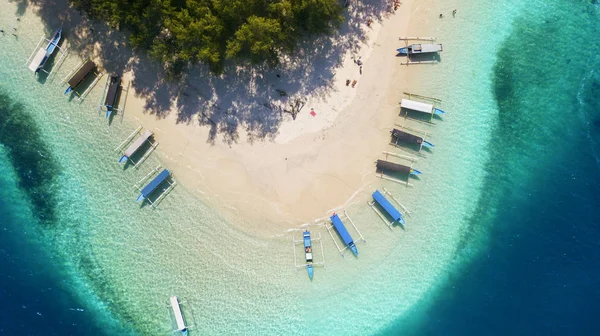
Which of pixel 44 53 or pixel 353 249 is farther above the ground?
pixel 44 53

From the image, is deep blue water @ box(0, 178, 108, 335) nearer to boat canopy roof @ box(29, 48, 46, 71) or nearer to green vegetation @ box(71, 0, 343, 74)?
boat canopy roof @ box(29, 48, 46, 71)

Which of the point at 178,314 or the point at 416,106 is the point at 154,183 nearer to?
the point at 178,314

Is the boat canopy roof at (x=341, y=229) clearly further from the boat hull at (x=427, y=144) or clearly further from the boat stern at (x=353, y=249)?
the boat hull at (x=427, y=144)

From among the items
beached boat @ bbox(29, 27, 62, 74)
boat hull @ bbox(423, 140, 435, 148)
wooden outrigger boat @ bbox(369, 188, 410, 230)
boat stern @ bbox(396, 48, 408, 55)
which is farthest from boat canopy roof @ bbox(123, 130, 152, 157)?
boat hull @ bbox(423, 140, 435, 148)

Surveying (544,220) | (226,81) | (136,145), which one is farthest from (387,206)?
(136,145)

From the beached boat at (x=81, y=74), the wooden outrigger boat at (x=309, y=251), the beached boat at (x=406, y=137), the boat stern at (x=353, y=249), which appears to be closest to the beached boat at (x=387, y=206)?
the boat stern at (x=353, y=249)

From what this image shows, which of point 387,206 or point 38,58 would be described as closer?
point 38,58

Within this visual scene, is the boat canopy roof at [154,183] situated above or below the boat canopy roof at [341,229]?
below
